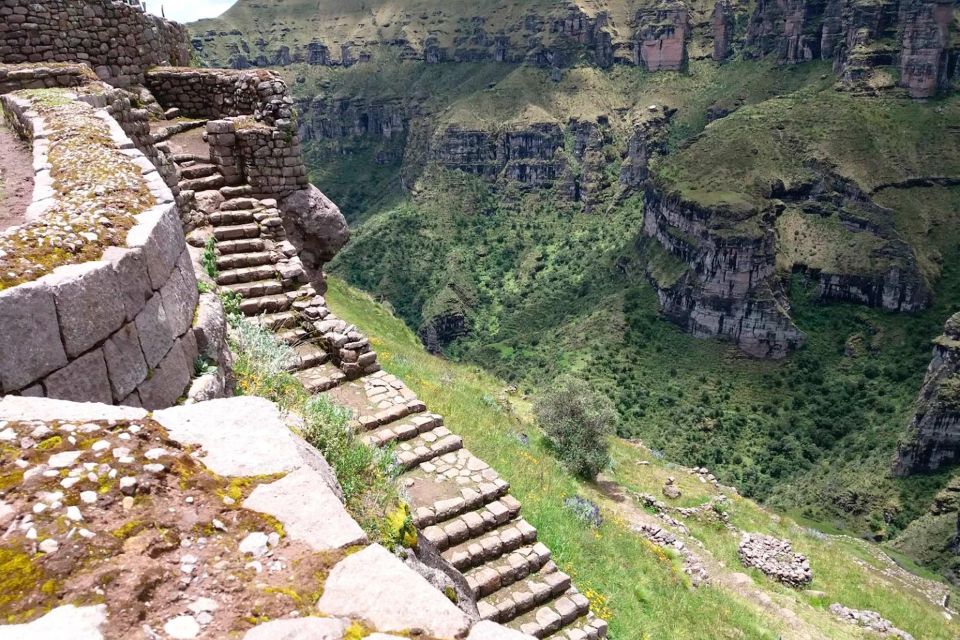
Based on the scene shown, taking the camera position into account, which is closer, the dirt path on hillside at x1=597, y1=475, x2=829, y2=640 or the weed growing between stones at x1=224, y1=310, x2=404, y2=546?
the weed growing between stones at x1=224, y1=310, x2=404, y2=546

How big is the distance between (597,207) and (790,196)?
4448 cm

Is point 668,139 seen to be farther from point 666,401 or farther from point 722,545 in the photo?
point 722,545

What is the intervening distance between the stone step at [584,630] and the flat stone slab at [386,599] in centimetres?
606

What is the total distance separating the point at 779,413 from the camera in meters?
63.2

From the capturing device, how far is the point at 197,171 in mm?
12266

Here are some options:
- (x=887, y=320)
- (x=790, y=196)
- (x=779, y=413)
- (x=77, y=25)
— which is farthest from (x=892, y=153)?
(x=77, y=25)

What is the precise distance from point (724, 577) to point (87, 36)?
66.5 feet

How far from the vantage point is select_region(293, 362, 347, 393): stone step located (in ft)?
30.6

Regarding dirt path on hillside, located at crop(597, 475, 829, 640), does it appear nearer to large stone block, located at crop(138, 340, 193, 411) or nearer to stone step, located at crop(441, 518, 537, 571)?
stone step, located at crop(441, 518, 537, 571)

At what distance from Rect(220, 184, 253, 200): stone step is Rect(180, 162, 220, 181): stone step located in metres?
0.40

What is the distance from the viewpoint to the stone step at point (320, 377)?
30.6 ft

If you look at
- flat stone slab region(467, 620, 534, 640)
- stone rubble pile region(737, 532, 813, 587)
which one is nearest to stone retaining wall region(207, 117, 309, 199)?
flat stone slab region(467, 620, 534, 640)

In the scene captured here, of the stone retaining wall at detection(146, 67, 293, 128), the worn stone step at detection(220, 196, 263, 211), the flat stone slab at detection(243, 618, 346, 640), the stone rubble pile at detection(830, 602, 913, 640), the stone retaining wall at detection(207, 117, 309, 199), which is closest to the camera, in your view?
the flat stone slab at detection(243, 618, 346, 640)

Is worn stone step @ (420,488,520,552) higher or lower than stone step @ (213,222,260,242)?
lower
